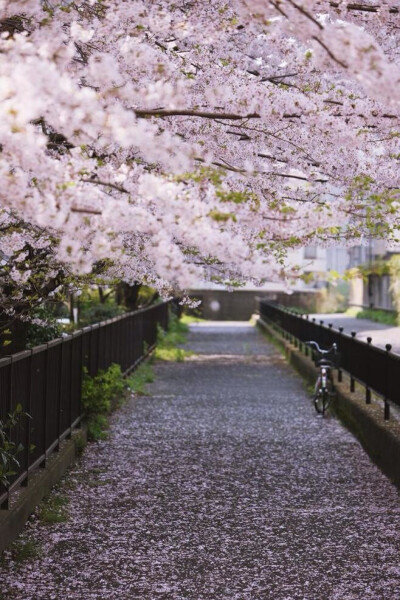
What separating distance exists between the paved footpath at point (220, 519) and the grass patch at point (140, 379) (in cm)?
275

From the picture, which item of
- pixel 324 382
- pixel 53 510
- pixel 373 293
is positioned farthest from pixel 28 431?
pixel 373 293

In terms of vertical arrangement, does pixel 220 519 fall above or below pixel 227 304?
below

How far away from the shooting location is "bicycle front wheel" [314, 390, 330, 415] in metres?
15.0

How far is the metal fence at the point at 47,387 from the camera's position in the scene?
7.49 metres

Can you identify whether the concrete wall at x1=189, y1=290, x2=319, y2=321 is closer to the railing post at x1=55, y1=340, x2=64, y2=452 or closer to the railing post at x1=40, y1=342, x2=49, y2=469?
the railing post at x1=55, y1=340, x2=64, y2=452

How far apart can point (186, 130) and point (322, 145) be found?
42.9 inches

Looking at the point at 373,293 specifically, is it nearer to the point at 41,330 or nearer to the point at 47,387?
the point at 41,330

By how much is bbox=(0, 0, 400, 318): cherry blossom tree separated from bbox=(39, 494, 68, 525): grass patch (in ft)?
6.41

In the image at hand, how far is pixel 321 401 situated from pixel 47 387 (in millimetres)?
7035

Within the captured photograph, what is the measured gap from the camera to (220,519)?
8289 millimetres

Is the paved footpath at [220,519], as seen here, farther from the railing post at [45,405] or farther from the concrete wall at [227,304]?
the concrete wall at [227,304]

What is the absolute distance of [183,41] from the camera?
26.4 feet

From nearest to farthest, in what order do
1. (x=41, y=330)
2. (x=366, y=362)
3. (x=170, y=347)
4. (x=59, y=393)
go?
(x=59, y=393) → (x=41, y=330) → (x=366, y=362) → (x=170, y=347)

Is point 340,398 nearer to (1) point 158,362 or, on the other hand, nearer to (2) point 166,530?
(2) point 166,530
